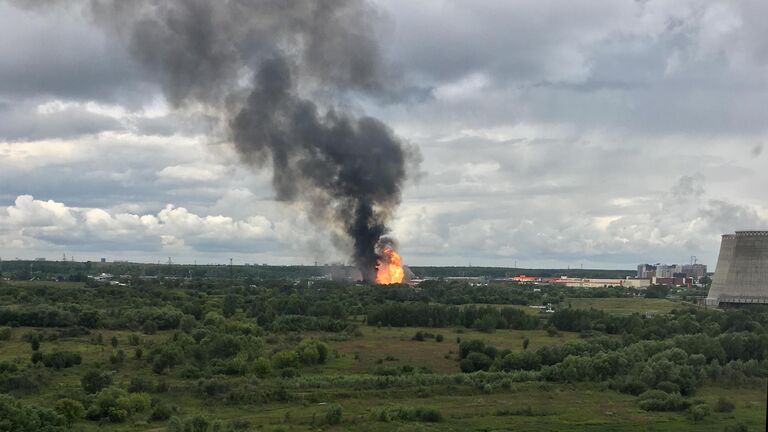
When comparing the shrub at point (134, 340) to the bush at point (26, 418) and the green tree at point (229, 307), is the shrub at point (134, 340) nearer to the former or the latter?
the green tree at point (229, 307)

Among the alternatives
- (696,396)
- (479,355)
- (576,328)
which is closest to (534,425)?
(696,396)

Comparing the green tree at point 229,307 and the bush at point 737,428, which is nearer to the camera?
the bush at point 737,428

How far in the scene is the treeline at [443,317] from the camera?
351 feet

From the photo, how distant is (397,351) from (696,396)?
30.8 metres

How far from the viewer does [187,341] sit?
7675 centimetres

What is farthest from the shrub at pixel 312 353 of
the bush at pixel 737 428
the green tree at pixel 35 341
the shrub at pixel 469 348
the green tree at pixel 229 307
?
the bush at pixel 737 428

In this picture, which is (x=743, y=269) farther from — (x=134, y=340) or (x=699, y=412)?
(x=134, y=340)

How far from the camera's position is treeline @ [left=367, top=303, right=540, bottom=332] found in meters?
107

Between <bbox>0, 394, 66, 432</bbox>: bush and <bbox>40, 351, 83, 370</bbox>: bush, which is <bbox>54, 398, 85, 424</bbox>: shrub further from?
<bbox>40, 351, 83, 370</bbox>: bush

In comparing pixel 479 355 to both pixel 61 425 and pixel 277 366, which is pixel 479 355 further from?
pixel 61 425

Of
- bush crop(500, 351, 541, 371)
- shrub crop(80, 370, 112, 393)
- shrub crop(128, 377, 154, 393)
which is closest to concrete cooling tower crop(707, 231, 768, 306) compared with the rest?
bush crop(500, 351, 541, 371)

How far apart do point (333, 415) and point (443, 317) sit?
2356 inches

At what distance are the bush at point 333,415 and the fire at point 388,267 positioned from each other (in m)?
104

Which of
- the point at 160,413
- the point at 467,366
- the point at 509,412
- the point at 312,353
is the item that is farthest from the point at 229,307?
the point at 509,412
